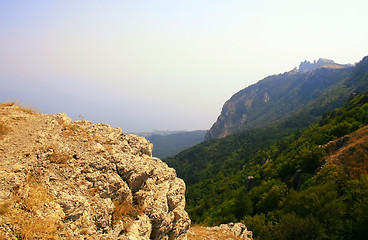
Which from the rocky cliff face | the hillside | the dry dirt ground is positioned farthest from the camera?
the hillside

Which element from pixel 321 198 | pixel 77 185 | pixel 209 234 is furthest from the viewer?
pixel 321 198

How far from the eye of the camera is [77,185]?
7.63 metres

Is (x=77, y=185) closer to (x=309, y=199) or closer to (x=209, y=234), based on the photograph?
(x=209, y=234)

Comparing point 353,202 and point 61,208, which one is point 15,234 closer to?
point 61,208

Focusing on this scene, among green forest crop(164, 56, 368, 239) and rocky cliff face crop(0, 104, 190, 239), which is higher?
rocky cliff face crop(0, 104, 190, 239)

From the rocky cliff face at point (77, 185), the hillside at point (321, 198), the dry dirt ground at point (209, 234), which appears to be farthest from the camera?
the hillside at point (321, 198)

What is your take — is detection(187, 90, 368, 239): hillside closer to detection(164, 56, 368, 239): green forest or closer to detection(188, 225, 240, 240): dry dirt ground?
detection(164, 56, 368, 239): green forest

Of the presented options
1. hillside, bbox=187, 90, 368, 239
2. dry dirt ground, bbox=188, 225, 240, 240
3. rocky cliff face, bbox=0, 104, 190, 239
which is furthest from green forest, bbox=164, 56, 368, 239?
rocky cliff face, bbox=0, 104, 190, 239

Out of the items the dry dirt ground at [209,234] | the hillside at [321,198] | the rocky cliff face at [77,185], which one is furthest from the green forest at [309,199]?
the rocky cliff face at [77,185]

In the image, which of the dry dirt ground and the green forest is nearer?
the dry dirt ground

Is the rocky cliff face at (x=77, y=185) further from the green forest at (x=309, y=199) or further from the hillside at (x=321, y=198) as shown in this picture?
the green forest at (x=309, y=199)

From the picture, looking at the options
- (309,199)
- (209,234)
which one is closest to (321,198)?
(309,199)

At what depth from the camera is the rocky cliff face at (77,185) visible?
596cm

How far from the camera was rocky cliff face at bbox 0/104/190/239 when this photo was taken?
596 centimetres
